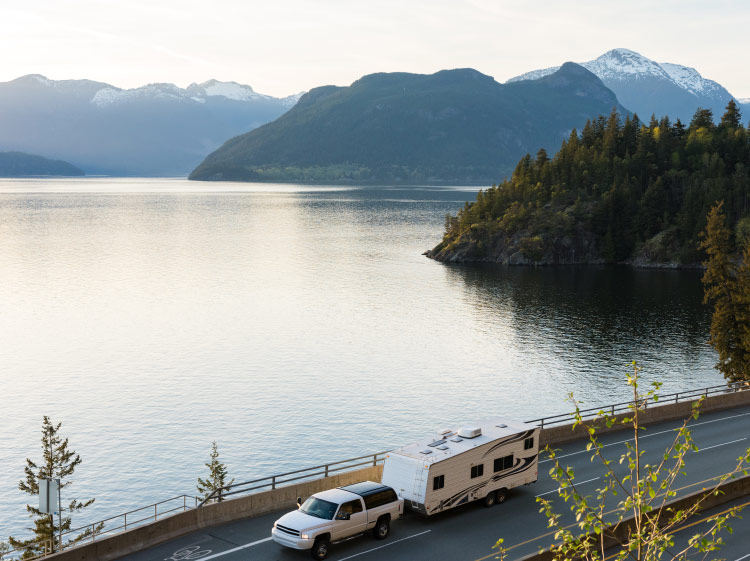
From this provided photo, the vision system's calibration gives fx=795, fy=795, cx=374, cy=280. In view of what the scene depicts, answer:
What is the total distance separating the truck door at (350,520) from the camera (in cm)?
3114

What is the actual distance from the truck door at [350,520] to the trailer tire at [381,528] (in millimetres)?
971

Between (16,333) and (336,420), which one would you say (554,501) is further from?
(16,333)

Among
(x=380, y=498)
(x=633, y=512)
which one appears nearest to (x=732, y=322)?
(x=633, y=512)

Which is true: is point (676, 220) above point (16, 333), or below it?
above

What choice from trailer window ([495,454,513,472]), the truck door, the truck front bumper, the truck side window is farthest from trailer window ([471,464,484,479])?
the truck front bumper

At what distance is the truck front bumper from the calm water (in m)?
29.2

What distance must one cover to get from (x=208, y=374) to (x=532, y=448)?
57.4 metres

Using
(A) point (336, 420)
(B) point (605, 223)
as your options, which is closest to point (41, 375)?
(A) point (336, 420)

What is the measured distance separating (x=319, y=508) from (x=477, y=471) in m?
8.25

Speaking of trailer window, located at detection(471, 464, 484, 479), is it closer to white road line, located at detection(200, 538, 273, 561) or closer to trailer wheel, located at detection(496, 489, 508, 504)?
trailer wheel, located at detection(496, 489, 508, 504)

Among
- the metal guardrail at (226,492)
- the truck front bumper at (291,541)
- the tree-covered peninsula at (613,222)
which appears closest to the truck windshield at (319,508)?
the metal guardrail at (226,492)

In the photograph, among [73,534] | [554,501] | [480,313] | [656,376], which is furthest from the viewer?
[480,313]

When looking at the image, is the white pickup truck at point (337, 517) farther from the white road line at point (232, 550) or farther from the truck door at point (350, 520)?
the white road line at point (232, 550)

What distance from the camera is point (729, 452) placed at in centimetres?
4588
